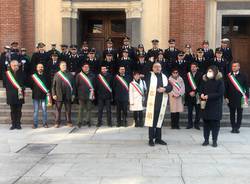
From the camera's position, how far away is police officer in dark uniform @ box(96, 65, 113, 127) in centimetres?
1286

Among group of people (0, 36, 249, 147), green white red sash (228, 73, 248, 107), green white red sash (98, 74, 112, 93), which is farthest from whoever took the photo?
green white red sash (98, 74, 112, 93)

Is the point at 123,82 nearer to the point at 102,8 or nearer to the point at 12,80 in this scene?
the point at 12,80

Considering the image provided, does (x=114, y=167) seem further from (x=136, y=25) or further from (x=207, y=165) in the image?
(x=136, y=25)

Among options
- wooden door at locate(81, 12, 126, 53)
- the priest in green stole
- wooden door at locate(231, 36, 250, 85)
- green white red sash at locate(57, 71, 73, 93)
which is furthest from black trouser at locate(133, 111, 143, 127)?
wooden door at locate(231, 36, 250, 85)

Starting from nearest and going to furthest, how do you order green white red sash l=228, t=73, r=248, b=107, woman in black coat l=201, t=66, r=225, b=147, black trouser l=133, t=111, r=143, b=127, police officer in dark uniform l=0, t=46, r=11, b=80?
woman in black coat l=201, t=66, r=225, b=147
green white red sash l=228, t=73, r=248, b=107
black trouser l=133, t=111, r=143, b=127
police officer in dark uniform l=0, t=46, r=11, b=80

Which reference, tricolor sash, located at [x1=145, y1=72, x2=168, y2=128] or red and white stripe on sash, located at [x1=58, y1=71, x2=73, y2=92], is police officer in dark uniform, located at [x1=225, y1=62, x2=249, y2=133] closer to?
tricolor sash, located at [x1=145, y1=72, x2=168, y2=128]

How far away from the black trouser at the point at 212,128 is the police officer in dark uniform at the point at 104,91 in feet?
12.1

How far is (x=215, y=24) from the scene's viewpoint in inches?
649

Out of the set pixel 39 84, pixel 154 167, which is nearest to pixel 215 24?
pixel 39 84

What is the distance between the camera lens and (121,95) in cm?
1285

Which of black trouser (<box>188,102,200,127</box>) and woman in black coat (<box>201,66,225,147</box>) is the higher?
woman in black coat (<box>201,66,225,147</box>)

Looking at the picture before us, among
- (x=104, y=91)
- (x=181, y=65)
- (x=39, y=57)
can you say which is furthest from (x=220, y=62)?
(x=39, y=57)

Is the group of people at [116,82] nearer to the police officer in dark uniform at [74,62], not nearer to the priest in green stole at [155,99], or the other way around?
the police officer in dark uniform at [74,62]

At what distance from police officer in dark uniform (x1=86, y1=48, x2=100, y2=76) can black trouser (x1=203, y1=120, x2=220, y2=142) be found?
4687mm
